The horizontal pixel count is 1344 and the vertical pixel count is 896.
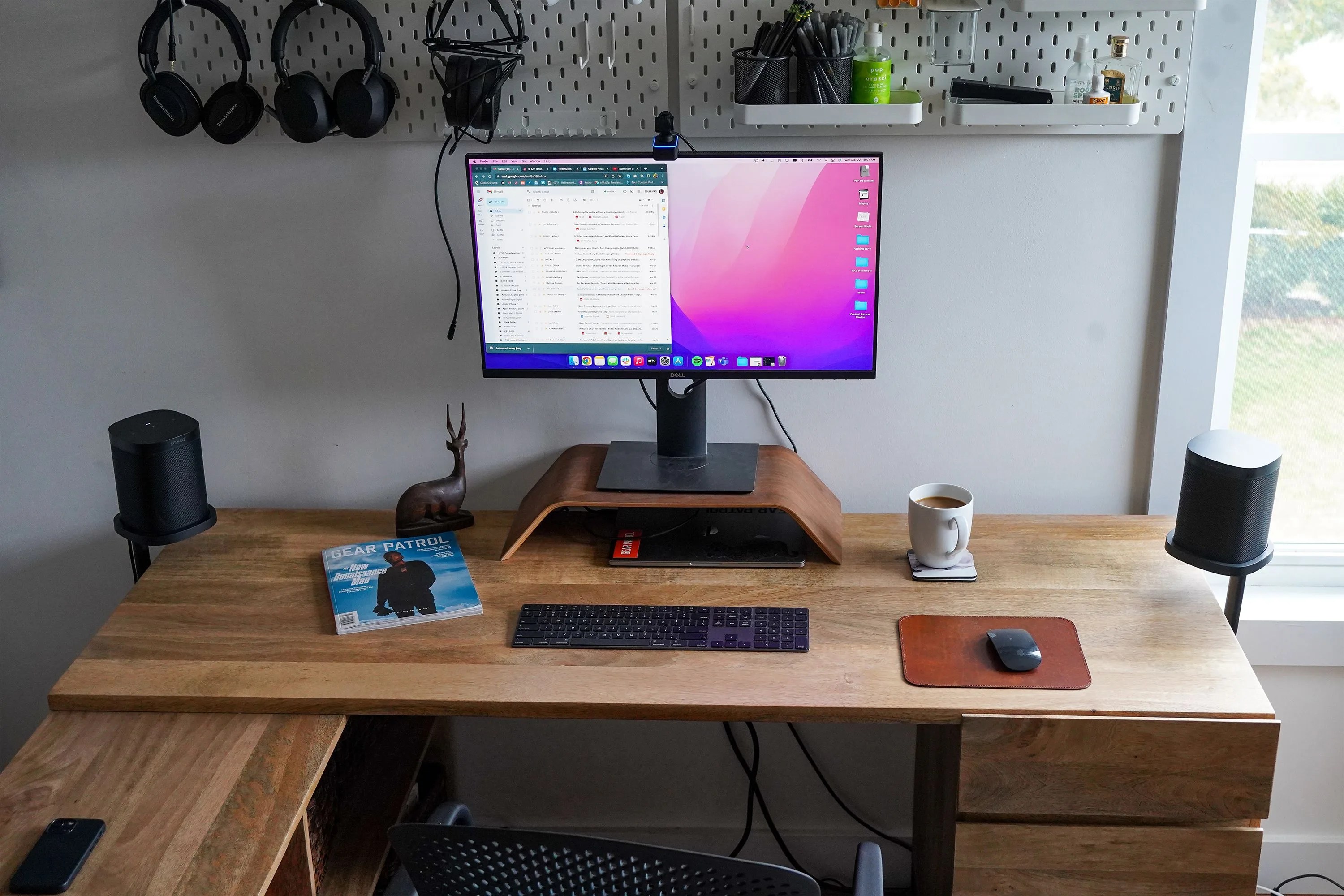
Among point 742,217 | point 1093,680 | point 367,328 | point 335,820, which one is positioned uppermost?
point 742,217

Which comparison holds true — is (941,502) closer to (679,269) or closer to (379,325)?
(679,269)

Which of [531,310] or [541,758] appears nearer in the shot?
[531,310]

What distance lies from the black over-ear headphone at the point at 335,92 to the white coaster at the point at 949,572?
104cm

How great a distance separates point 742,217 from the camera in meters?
1.68

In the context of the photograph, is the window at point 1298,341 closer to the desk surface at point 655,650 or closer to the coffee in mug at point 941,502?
the desk surface at point 655,650

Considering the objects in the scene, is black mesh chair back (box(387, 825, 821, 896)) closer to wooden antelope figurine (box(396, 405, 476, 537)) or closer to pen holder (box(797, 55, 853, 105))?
wooden antelope figurine (box(396, 405, 476, 537))

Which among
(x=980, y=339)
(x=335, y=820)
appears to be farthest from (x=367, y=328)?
(x=980, y=339)

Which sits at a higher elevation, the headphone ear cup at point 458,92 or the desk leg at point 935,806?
the headphone ear cup at point 458,92

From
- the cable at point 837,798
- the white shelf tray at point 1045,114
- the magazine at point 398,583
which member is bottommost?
the cable at point 837,798

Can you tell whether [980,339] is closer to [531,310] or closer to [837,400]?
[837,400]

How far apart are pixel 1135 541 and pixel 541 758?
114 cm

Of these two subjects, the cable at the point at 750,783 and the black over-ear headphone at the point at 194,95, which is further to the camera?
the cable at the point at 750,783

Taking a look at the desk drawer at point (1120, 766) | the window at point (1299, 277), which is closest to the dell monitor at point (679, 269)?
the desk drawer at point (1120, 766)

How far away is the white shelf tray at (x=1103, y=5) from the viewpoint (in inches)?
61.8
